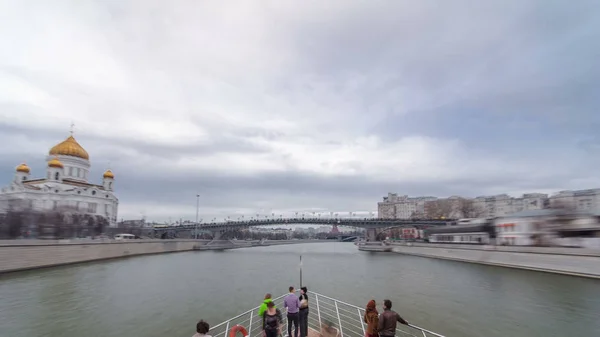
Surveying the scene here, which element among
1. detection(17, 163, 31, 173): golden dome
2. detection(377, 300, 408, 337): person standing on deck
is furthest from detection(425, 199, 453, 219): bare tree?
detection(17, 163, 31, 173): golden dome

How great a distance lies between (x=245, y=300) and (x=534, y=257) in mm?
36554

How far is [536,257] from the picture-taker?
40062 mm

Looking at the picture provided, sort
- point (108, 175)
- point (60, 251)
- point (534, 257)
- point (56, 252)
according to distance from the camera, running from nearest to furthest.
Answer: point (534, 257) → point (56, 252) → point (60, 251) → point (108, 175)

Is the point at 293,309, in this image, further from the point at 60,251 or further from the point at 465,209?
the point at 465,209

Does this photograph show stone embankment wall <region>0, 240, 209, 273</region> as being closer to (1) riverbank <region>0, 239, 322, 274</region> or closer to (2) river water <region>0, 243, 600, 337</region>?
(1) riverbank <region>0, 239, 322, 274</region>

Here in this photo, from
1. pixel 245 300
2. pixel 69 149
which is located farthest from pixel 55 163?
pixel 245 300

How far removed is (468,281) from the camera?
108ft

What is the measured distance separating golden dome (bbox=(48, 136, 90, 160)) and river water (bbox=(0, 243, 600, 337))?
7360cm

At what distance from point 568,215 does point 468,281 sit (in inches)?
1083

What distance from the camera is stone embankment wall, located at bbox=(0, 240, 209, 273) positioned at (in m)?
33.8

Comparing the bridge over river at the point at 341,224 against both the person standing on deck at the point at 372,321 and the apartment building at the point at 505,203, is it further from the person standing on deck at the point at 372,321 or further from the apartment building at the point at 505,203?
the person standing on deck at the point at 372,321

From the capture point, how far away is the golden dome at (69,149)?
95125 mm

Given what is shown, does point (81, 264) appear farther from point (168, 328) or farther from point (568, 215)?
point (568, 215)

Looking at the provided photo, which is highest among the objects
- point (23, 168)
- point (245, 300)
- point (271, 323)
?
point (23, 168)
